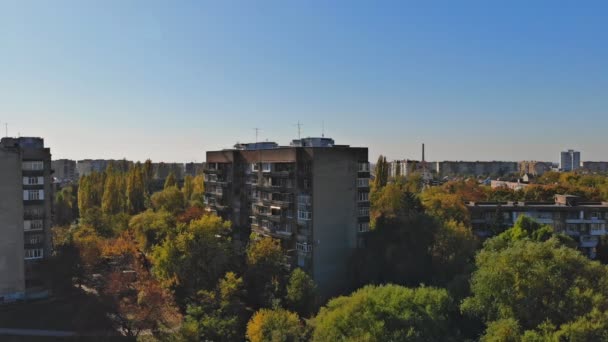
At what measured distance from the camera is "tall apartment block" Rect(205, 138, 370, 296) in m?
36.2

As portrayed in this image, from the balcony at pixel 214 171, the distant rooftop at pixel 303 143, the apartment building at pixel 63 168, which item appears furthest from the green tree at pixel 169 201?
the apartment building at pixel 63 168

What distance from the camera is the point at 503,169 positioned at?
188 meters

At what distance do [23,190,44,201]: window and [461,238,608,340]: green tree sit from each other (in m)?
34.5

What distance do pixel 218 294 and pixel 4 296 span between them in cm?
1805

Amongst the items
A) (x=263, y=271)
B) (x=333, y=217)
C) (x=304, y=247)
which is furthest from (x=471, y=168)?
(x=263, y=271)

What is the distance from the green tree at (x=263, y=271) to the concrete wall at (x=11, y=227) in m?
18.5

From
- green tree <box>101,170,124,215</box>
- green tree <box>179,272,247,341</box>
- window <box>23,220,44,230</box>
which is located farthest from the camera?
green tree <box>101,170,124,215</box>

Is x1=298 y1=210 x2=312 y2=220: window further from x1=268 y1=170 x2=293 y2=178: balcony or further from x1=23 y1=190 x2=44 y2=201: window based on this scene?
x1=23 y1=190 x2=44 y2=201: window

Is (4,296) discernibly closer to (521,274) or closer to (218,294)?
(218,294)

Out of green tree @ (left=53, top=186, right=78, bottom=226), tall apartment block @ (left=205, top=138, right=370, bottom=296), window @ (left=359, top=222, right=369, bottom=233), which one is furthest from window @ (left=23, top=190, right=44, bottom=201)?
green tree @ (left=53, top=186, right=78, bottom=226)

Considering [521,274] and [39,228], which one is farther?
[39,228]

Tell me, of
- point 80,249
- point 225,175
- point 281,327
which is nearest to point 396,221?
point 281,327

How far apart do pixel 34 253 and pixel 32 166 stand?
7.32 meters

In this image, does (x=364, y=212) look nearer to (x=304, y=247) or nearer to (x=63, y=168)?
(x=304, y=247)
